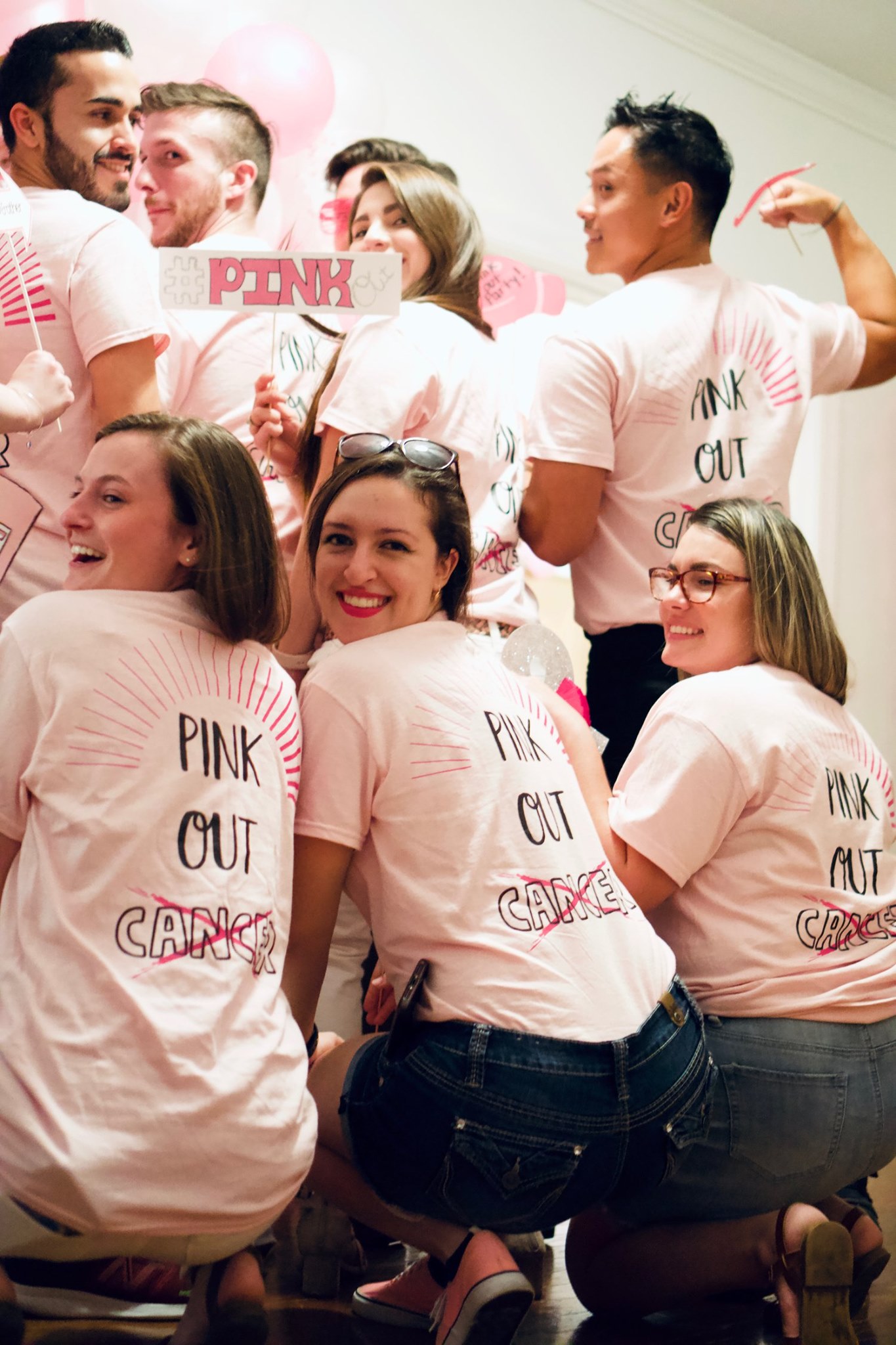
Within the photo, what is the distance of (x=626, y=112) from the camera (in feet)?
8.21

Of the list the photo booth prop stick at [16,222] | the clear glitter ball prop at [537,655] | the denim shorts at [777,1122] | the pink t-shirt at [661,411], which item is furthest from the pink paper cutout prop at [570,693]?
the photo booth prop stick at [16,222]

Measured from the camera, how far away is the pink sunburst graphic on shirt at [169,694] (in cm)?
134

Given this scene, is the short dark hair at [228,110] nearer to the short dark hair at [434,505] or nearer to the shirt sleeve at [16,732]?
the short dark hair at [434,505]

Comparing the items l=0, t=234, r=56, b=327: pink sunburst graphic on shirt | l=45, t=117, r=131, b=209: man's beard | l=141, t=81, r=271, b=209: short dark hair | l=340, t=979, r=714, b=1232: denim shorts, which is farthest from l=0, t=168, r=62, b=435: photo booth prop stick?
l=340, t=979, r=714, b=1232: denim shorts

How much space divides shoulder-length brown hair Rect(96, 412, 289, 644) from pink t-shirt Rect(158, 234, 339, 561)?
626mm

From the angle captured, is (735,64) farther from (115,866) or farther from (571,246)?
(115,866)

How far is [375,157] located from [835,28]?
1.69 m

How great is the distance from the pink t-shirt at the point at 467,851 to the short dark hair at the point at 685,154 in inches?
50.3

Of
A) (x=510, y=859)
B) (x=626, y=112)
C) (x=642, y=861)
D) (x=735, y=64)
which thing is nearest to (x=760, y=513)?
(x=642, y=861)

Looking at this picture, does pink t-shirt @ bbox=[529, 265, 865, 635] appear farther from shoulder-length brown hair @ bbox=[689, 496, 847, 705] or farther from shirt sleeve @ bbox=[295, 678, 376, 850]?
shirt sleeve @ bbox=[295, 678, 376, 850]

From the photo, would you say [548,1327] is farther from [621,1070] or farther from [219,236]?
[219,236]

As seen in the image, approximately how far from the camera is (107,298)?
6.30 ft

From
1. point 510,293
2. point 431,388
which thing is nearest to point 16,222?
point 431,388

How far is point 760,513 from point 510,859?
74 cm
